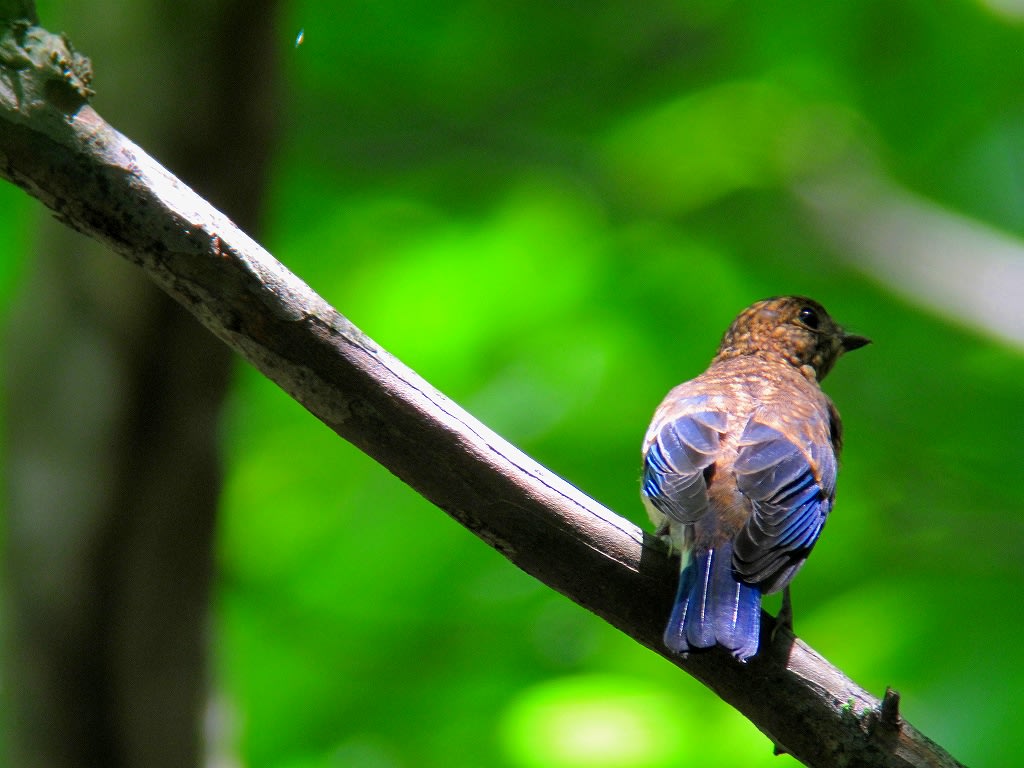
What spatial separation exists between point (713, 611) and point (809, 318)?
7.66ft

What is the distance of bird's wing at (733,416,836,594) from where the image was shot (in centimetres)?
287

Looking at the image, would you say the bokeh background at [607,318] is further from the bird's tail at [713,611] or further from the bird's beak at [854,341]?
the bird's tail at [713,611]

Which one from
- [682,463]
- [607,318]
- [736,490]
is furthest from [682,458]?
[607,318]

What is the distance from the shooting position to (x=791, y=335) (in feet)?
14.9

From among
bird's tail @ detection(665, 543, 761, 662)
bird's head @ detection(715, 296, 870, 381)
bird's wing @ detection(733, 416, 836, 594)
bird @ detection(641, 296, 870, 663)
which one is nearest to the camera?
bird's tail @ detection(665, 543, 761, 662)

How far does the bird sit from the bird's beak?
0.58 meters

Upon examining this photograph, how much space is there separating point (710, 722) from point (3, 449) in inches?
100

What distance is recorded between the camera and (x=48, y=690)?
359 centimetres

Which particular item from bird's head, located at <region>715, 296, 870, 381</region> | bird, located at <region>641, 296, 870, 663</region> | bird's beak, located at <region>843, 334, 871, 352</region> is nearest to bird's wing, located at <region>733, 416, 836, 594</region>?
bird, located at <region>641, 296, 870, 663</region>

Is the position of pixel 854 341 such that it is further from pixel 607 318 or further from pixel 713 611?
pixel 713 611

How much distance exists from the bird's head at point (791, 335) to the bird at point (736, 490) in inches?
13.9

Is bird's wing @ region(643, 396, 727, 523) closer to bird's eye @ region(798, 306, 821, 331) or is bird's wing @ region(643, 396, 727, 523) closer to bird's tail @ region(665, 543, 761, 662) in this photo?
bird's tail @ region(665, 543, 761, 662)

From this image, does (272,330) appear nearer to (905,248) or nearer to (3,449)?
(3,449)

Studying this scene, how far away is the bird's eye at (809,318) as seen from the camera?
455 cm
